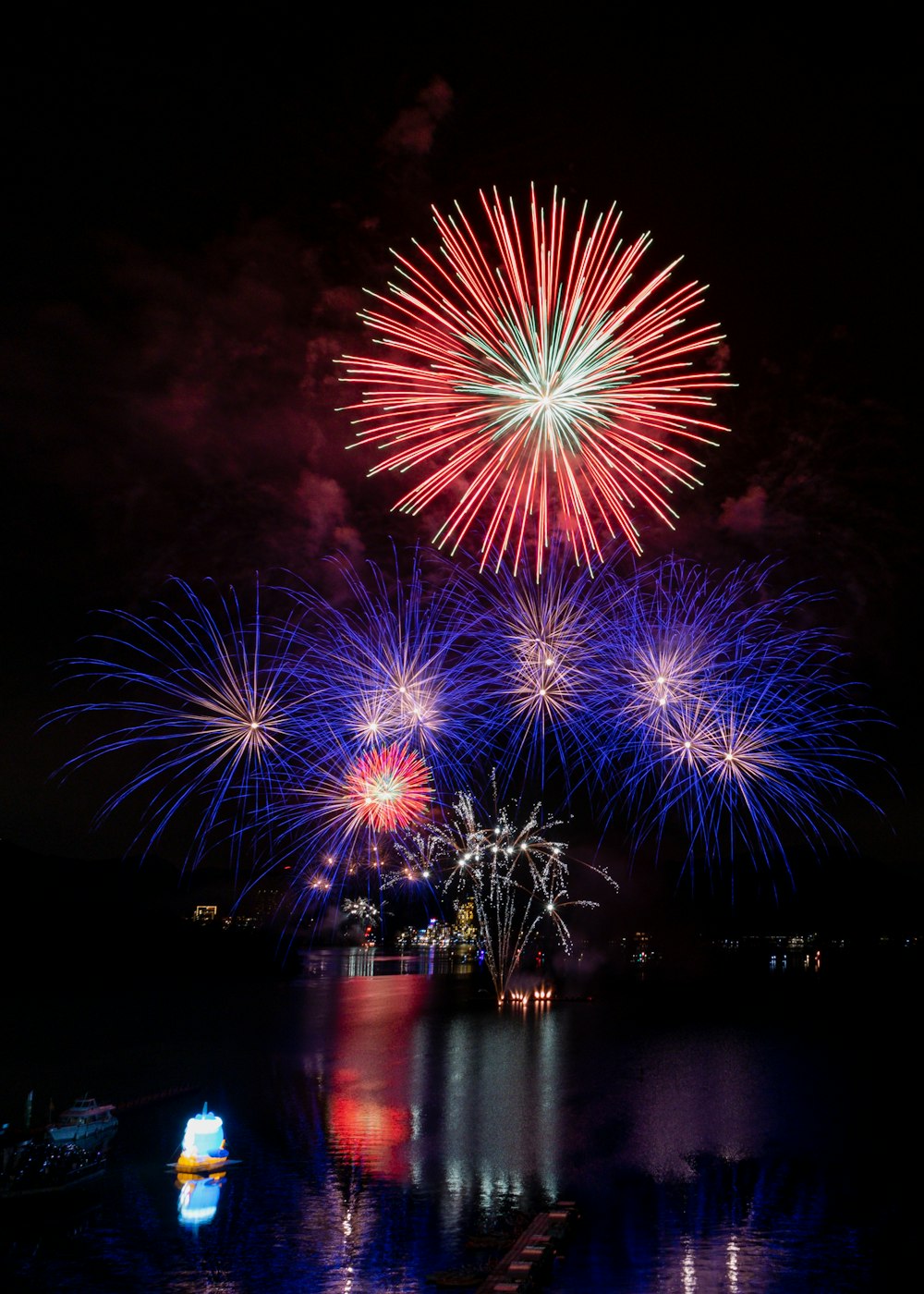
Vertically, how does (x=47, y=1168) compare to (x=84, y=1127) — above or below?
below

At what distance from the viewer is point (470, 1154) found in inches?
1227

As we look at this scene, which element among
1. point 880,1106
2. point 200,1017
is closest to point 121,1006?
point 200,1017

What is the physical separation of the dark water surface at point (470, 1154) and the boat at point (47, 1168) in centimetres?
36

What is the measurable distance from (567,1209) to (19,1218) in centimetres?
1147

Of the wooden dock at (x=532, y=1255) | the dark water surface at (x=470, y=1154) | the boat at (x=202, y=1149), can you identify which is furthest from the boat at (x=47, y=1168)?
the wooden dock at (x=532, y=1255)

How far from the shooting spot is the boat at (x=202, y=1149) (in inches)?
1082

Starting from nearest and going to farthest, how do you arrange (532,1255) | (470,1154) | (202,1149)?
1. (532,1255)
2. (202,1149)
3. (470,1154)

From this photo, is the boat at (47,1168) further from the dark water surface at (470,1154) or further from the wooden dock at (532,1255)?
the wooden dock at (532,1255)

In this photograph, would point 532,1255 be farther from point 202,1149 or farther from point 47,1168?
point 47,1168

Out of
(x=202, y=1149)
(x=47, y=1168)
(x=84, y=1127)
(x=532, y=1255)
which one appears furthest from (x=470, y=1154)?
(x=532, y=1255)

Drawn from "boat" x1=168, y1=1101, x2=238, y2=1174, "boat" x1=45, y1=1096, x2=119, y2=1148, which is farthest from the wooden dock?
"boat" x1=45, y1=1096, x2=119, y2=1148

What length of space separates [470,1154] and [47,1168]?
1133 centimetres

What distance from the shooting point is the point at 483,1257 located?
20828mm

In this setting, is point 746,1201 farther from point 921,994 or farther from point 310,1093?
point 921,994
